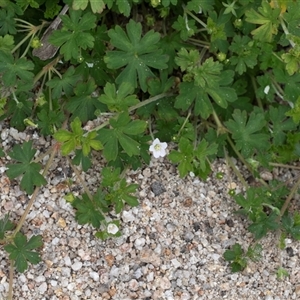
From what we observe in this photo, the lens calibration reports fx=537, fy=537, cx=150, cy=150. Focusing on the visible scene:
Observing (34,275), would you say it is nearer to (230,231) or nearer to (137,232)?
(137,232)

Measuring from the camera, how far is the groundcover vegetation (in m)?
2.76

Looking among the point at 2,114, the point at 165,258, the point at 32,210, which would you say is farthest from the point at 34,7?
the point at 165,258

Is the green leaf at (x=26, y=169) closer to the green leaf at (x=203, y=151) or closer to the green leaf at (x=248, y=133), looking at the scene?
the green leaf at (x=203, y=151)

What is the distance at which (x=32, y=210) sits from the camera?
287 cm

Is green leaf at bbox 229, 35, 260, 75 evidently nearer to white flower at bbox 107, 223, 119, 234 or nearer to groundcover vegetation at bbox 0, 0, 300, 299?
groundcover vegetation at bbox 0, 0, 300, 299

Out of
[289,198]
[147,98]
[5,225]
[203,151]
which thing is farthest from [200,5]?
[5,225]

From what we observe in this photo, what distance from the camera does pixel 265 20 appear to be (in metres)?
2.96

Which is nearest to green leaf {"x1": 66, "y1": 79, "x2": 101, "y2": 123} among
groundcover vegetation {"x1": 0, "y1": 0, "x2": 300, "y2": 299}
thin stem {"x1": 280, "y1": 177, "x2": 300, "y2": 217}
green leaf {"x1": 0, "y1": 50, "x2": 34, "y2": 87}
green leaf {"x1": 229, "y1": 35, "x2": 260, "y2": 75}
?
groundcover vegetation {"x1": 0, "y1": 0, "x2": 300, "y2": 299}

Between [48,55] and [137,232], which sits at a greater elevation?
[48,55]

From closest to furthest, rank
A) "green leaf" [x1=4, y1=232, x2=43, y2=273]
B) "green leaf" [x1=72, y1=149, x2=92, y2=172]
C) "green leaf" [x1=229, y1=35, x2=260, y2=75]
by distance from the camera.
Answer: "green leaf" [x1=4, y1=232, x2=43, y2=273], "green leaf" [x1=72, y1=149, x2=92, y2=172], "green leaf" [x1=229, y1=35, x2=260, y2=75]

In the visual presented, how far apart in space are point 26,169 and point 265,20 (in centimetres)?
153

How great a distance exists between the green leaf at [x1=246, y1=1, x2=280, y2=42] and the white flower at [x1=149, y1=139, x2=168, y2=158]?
80 centimetres

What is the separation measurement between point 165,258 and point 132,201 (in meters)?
0.37

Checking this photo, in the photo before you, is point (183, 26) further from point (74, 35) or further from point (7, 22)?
point (7, 22)
